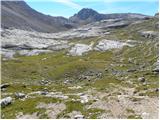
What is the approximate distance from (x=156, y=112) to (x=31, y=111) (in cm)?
1833

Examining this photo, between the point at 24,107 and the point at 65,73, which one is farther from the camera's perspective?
the point at 65,73

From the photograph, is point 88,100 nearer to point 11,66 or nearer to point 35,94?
point 35,94

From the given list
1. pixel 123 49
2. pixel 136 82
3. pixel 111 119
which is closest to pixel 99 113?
pixel 111 119

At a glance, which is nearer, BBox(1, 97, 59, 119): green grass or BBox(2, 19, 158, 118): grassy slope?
BBox(1, 97, 59, 119): green grass

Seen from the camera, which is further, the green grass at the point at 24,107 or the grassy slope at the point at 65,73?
the grassy slope at the point at 65,73

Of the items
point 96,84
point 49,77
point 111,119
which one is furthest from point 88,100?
point 49,77

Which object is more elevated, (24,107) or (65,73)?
(24,107)

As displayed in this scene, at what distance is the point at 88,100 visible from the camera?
55.0 meters

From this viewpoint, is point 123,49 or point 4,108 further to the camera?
point 123,49

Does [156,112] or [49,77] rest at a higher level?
[156,112]

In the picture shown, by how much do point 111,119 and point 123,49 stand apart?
148 meters

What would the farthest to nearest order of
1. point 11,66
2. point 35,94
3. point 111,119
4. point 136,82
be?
point 11,66 < point 136,82 < point 35,94 < point 111,119

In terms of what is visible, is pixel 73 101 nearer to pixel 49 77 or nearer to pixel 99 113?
pixel 99 113

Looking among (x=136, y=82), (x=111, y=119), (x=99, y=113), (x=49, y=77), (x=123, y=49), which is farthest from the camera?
(x=123, y=49)
